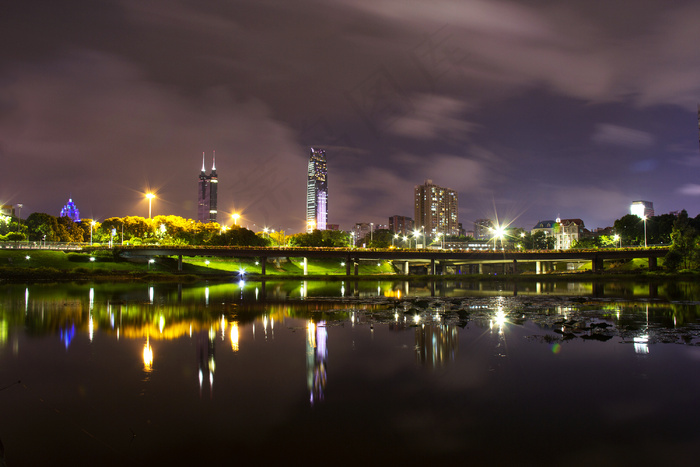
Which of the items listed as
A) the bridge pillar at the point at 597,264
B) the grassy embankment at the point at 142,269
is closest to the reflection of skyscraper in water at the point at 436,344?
the grassy embankment at the point at 142,269

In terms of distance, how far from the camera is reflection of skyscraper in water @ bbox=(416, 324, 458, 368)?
22.5m

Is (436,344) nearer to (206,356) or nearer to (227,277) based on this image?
(206,356)

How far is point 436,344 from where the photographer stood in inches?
1032

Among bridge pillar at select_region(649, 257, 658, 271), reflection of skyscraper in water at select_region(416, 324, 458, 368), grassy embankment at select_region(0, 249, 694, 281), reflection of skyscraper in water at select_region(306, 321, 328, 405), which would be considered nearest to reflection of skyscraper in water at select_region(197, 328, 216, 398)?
reflection of skyscraper in water at select_region(306, 321, 328, 405)

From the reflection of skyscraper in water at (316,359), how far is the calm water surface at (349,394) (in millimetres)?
128

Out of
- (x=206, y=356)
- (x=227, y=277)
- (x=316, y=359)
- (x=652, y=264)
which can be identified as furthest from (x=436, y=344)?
(x=652, y=264)

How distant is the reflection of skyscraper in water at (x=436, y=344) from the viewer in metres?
22.5

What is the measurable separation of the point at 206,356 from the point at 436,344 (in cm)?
1282

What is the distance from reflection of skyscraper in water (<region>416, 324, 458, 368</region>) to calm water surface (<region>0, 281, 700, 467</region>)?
0.46ft

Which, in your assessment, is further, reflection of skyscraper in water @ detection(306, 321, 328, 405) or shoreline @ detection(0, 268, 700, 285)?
shoreline @ detection(0, 268, 700, 285)

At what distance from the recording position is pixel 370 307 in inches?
1892

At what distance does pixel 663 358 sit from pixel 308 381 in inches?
704

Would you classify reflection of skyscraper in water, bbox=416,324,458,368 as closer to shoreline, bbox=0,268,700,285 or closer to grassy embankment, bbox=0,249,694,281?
shoreline, bbox=0,268,700,285

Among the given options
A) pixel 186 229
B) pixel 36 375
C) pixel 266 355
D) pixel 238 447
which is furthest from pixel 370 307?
pixel 186 229
